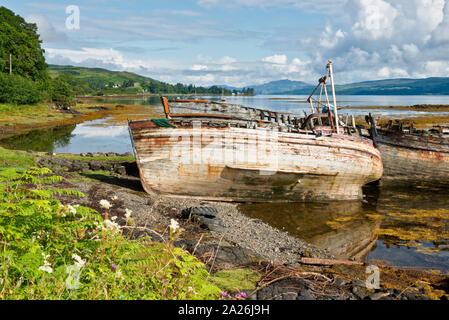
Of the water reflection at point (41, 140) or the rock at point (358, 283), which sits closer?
the rock at point (358, 283)

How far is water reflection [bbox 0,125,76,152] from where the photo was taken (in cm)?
3002

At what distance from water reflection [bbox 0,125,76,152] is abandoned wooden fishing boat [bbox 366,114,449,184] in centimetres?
2693

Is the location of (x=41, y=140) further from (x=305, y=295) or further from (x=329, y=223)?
(x=305, y=295)

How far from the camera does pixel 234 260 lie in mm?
8039

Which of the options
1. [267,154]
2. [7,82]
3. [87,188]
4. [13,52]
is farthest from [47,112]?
[267,154]

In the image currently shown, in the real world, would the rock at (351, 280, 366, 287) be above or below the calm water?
above

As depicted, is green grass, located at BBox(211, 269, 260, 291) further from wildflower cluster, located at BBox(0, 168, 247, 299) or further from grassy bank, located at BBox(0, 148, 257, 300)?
wildflower cluster, located at BBox(0, 168, 247, 299)

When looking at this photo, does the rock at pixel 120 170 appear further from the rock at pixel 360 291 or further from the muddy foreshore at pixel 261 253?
the rock at pixel 360 291

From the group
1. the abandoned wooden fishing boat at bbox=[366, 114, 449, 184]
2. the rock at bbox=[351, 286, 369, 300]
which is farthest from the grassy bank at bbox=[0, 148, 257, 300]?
the abandoned wooden fishing boat at bbox=[366, 114, 449, 184]

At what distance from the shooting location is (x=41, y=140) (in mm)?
34844

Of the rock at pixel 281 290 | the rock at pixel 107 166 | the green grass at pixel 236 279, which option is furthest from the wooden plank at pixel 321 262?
the rock at pixel 107 166

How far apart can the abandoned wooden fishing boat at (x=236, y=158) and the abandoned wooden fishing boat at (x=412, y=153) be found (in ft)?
18.1

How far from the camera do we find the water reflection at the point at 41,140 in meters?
30.0
